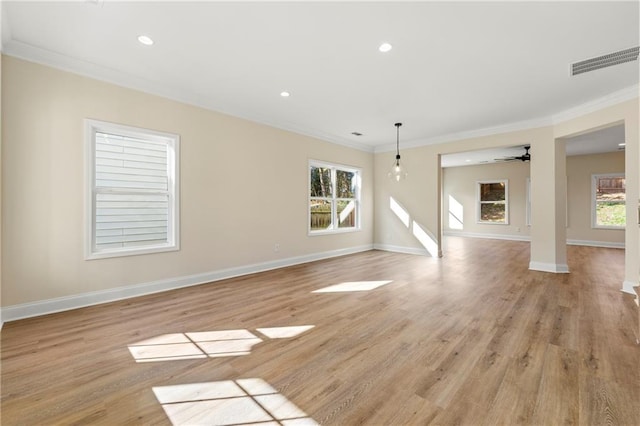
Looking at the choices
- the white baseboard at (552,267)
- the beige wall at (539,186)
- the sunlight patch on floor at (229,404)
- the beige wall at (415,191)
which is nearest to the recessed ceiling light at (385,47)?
the sunlight patch on floor at (229,404)

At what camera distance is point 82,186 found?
10.4ft

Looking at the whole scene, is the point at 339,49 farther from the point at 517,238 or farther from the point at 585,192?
the point at 517,238

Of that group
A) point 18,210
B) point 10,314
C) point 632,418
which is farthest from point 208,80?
point 632,418

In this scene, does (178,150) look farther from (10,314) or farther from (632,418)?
(632,418)

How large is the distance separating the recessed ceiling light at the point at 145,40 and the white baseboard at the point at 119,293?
9.35 feet

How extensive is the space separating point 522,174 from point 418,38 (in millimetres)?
8813

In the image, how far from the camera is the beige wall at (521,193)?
25.6 feet

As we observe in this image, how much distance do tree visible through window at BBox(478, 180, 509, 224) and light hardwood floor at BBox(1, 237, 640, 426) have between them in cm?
635

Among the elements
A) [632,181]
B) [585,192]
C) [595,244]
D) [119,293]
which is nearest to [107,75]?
[119,293]

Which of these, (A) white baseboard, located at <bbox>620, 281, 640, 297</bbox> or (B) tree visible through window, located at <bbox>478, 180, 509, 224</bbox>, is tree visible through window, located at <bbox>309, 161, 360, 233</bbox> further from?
(B) tree visible through window, located at <bbox>478, 180, 509, 224</bbox>

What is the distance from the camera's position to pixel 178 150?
393cm

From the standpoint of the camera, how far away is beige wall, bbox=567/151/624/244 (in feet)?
25.1

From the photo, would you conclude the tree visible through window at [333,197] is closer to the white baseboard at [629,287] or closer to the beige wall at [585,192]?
the white baseboard at [629,287]

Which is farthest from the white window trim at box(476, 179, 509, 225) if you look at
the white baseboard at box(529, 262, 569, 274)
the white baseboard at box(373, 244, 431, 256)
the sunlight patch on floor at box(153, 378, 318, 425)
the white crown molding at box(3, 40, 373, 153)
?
the sunlight patch on floor at box(153, 378, 318, 425)
